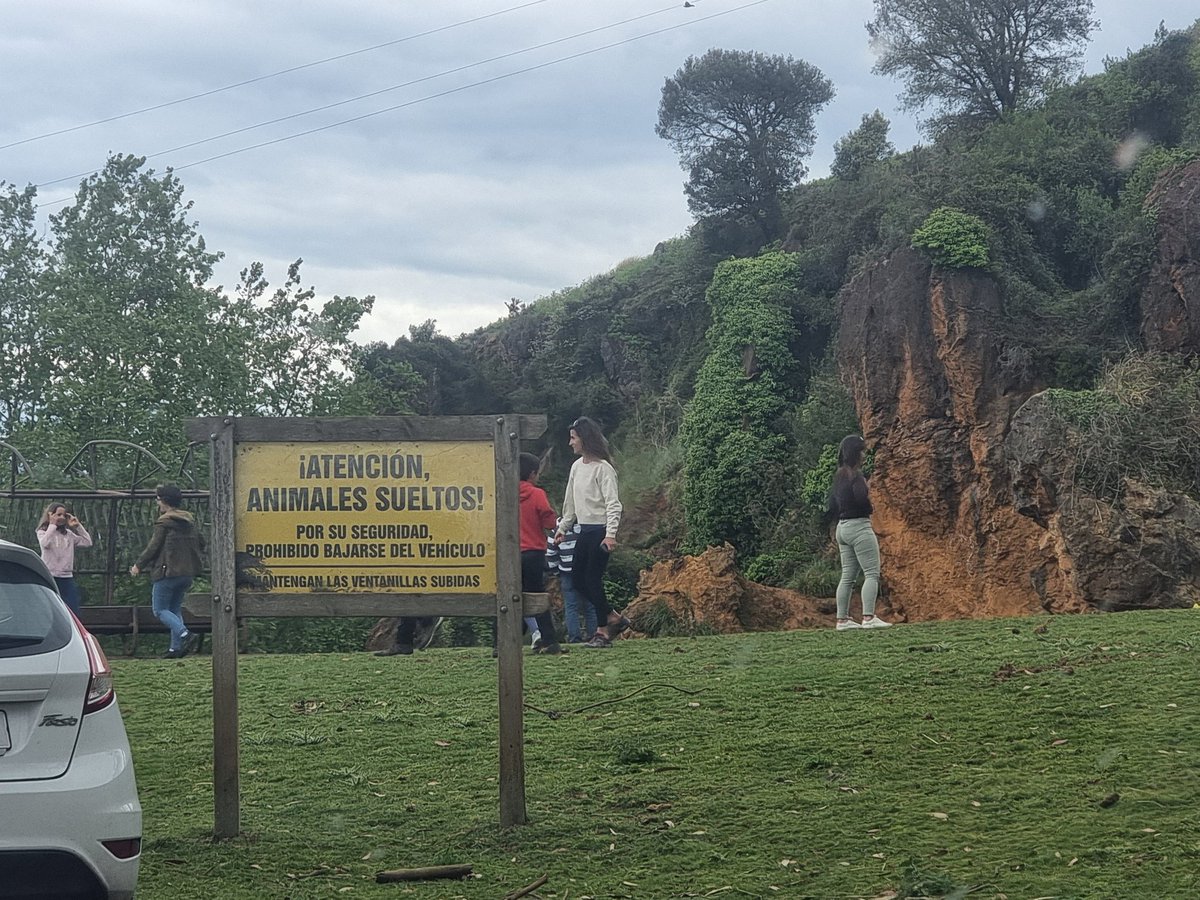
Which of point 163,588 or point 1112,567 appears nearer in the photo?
point 163,588

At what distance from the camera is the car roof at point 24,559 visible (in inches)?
189

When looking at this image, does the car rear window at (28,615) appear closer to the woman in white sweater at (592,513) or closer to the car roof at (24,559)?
the car roof at (24,559)

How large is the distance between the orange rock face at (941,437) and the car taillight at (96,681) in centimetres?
2097

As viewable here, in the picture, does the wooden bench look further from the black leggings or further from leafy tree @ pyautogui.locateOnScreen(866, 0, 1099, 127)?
leafy tree @ pyautogui.locateOnScreen(866, 0, 1099, 127)

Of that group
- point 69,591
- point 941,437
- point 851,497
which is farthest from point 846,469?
point 941,437

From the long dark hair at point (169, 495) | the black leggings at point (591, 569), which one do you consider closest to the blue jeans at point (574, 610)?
the black leggings at point (591, 569)

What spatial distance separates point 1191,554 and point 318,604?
44.8ft

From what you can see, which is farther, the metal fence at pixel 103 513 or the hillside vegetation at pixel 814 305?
the hillside vegetation at pixel 814 305

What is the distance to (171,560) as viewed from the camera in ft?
47.0

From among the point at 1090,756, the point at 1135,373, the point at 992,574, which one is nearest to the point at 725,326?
the point at 992,574

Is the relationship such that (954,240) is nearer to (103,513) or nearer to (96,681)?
(103,513)

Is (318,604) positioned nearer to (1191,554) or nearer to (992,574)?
(1191,554)

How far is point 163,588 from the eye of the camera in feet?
47.6

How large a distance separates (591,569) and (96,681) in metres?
7.33
